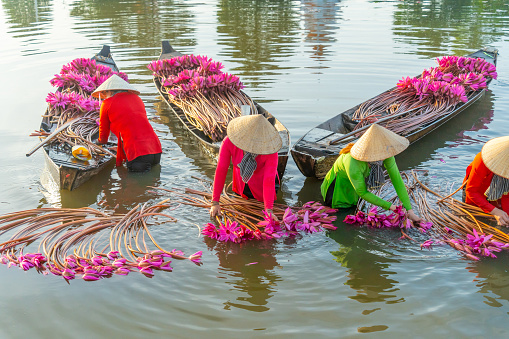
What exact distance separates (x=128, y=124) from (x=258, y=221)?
2.08m

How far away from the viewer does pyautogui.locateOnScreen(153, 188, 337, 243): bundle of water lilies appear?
4.13m

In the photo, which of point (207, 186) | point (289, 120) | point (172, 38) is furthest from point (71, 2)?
point (207, 186)

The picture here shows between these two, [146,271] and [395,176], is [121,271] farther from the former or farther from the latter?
[395,176]

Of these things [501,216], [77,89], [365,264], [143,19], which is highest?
[143,19]

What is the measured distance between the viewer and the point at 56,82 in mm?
7301

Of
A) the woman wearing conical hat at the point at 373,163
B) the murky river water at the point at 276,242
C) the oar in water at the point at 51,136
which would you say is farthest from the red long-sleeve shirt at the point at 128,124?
the woman wearing conical hat at the point at 373,163

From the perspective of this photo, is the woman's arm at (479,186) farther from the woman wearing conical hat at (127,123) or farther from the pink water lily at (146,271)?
the woman wearing conical hat at (127,123)

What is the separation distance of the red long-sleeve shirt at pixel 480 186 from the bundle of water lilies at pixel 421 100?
1.96 metres

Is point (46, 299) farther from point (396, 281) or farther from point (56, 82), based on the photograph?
point (56, 82)

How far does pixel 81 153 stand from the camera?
5.43m

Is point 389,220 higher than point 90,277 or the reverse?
higher

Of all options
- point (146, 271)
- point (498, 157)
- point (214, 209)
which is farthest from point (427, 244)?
point (146, 271)

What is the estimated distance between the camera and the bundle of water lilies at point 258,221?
4.13 meters

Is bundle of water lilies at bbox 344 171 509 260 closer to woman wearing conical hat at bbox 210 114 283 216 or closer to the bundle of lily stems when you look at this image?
woman wearing conical hat at bbox 210 114 283 216
